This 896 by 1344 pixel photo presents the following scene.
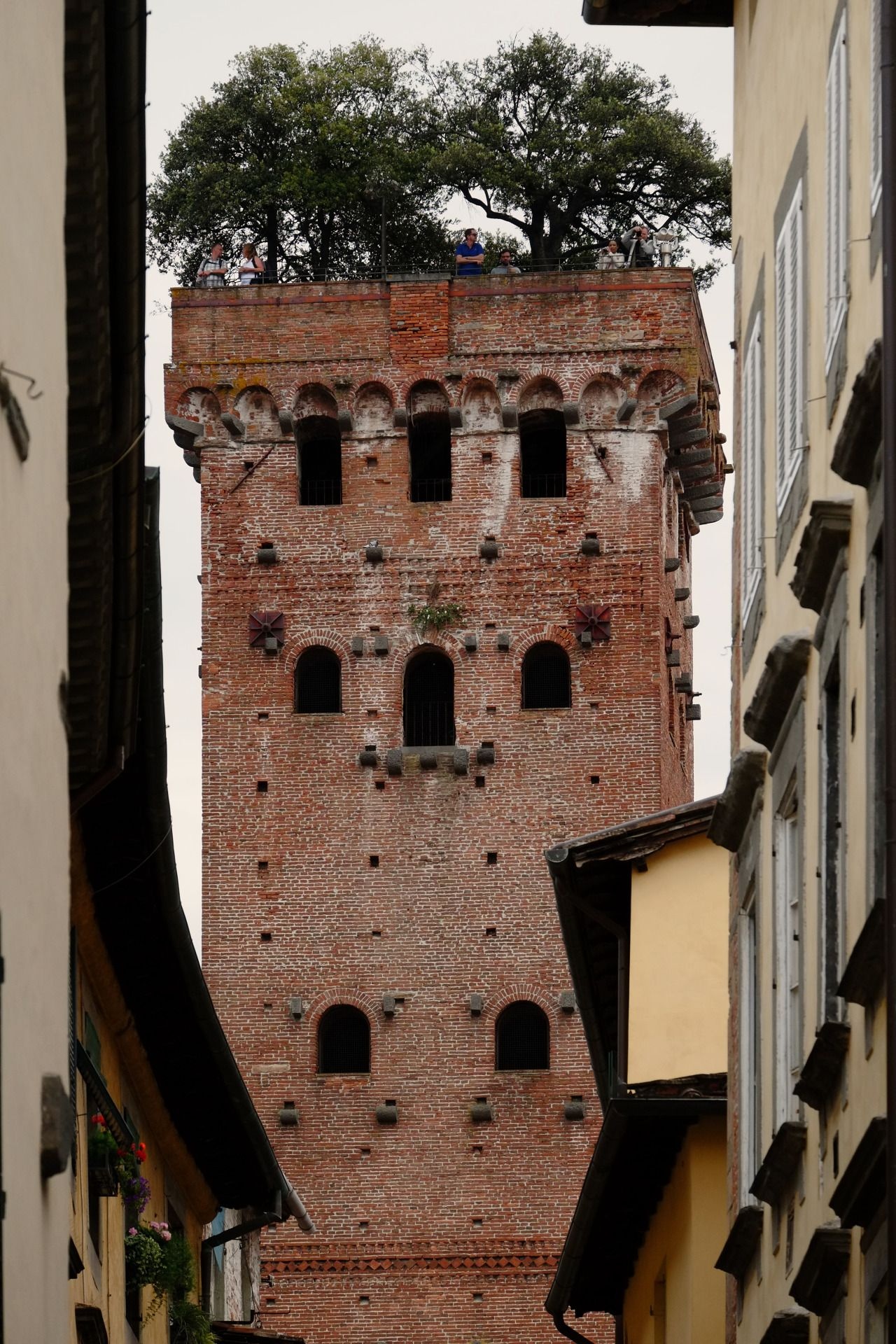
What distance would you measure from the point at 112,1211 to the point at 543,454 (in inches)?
1002

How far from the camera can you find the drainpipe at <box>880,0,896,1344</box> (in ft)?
31.9

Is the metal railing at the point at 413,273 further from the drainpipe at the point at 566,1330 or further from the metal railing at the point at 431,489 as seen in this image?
the drainpipe at the point at 566,1330

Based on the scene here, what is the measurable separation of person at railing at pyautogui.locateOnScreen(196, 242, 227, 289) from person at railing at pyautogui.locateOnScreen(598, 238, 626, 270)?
477 centimetres

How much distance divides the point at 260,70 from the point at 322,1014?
14.5 metres

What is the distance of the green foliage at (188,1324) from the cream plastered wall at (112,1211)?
5.1 inches

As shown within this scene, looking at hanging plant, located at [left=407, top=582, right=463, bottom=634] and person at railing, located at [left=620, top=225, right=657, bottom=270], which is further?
person at railing, located at [left=620, top=225, right=657, bottom=270]

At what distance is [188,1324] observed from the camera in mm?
20328

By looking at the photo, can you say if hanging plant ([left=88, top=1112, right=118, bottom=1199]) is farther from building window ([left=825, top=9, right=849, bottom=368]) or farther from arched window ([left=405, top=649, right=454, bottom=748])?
arched window ([left=405, top=649, right=454, bottom=748])

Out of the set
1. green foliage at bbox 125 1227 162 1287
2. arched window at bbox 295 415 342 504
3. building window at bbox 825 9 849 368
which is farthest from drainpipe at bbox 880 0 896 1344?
arched window at bbox 295 415 342 504

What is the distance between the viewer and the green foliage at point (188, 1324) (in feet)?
65.9

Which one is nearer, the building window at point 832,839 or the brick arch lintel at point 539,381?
the building window at point 832,839

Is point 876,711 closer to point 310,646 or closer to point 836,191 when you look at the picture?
point 836,191

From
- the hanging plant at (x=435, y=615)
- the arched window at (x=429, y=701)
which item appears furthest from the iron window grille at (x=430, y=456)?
the arched window at (x=429, y=701)

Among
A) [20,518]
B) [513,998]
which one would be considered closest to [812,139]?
[20,518]
